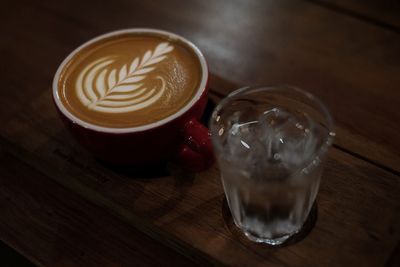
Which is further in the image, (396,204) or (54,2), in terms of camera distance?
(54,2)

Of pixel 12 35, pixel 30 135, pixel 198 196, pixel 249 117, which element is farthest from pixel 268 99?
pixel 12 35

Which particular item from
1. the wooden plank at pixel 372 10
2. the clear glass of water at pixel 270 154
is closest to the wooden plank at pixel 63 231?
the clear glass of water at pixel 270 154

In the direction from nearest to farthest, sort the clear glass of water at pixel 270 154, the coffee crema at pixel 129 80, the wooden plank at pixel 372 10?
the clear glass of water at pixel 270 154 < the coffee crema at pixel 129 80 < the wooden plank at pixel 372 10

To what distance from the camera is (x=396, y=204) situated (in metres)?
0.67

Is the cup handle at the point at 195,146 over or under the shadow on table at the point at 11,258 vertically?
over

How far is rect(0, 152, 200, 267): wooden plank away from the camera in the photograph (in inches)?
27.0

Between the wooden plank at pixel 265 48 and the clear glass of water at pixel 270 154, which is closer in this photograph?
the clear glass of water at pixel 270 154

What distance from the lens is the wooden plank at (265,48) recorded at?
0.80 metres

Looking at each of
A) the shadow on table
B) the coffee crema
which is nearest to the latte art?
the coffee crema

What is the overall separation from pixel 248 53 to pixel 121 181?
33 cm

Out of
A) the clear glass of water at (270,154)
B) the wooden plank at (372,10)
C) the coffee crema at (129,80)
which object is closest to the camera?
the clear glass of water at (270,154)

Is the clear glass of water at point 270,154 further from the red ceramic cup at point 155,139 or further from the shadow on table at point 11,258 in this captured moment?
the shadow on table at point 11,258

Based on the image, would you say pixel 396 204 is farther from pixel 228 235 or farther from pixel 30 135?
pixel 30 135

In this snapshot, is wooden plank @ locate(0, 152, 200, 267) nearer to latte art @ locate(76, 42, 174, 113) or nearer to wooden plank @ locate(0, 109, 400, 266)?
wooden plank @ locate(0, 109, 400, 266)
